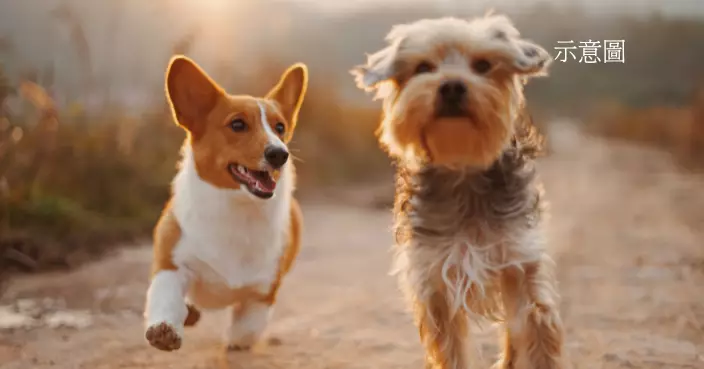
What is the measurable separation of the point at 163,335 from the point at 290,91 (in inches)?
34.7

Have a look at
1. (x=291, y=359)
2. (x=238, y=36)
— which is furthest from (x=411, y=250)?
(x=238, y=36)

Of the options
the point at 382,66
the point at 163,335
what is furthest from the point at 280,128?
the point at 163,335

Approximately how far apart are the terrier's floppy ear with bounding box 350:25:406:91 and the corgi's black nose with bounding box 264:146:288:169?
0.95 ft

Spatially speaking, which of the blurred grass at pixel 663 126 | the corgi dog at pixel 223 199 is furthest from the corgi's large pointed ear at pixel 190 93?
the blurred grass at pixel 663 126

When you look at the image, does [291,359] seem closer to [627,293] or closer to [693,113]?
[627,293]

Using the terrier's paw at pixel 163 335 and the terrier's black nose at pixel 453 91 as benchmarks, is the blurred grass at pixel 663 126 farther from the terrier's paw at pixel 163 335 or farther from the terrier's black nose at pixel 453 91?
the terrier's paw at pixel 163 335

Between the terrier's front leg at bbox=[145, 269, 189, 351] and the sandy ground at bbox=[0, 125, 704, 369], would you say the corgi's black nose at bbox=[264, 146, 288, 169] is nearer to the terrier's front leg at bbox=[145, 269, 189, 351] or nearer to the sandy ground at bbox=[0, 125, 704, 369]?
the terrier's front leg at bbox=[145, 269, 189, 351]

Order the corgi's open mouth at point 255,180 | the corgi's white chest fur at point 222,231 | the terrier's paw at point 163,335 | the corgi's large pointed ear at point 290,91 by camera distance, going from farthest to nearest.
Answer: the corgi's large pointed ear at point 290,91 → the corgi's white chest fur at point 222,231 → the corgi's open mouth at point 255,180 → the terrier's paw at point 163,335

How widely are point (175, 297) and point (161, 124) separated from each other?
245cm

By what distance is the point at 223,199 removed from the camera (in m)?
2.31

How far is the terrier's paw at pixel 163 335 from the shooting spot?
206 cm

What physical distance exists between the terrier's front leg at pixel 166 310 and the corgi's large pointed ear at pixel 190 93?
44cm

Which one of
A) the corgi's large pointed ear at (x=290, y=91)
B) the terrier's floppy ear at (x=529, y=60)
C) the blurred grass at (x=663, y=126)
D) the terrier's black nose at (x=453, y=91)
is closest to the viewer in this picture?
the terrier's black nose at (x=453, y=91)

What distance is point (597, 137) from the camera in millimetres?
4852
